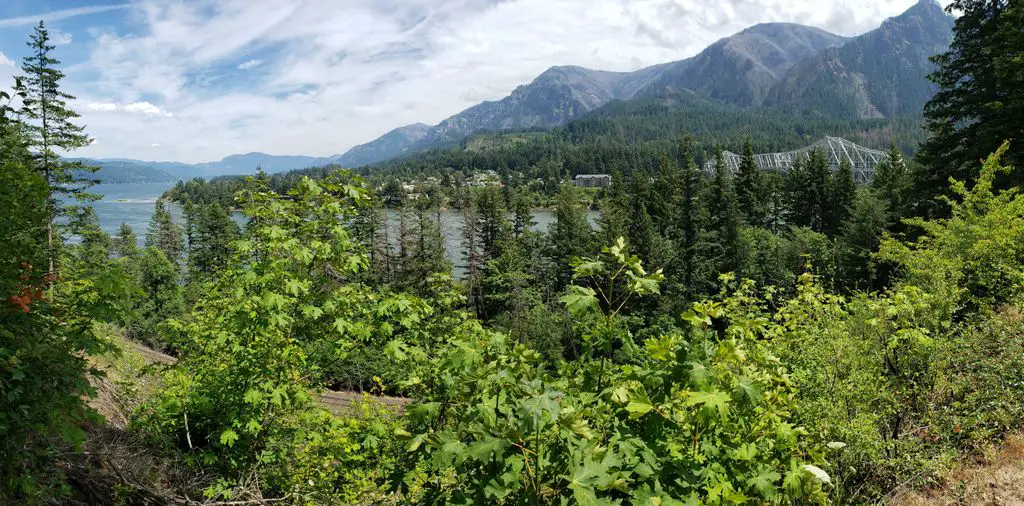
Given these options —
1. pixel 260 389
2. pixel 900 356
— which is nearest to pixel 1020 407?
pixel 900 356

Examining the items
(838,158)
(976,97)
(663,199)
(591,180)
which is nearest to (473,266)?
(663,199)

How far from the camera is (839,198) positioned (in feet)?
148

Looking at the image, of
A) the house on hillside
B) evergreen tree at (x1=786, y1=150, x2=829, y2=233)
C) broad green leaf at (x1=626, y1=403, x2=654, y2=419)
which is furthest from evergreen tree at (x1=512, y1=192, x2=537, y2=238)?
the house on hillside

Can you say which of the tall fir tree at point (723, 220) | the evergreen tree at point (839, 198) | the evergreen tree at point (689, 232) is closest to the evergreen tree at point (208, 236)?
the evergreen tree at point (689, 232)

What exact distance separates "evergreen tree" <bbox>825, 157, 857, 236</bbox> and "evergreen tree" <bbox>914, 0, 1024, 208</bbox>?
26454 millimetres

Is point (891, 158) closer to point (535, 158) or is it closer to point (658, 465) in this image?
point (658, 465)

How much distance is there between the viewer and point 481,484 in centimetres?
242

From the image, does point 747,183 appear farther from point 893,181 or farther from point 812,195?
point 893,181

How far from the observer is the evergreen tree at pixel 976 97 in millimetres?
15414

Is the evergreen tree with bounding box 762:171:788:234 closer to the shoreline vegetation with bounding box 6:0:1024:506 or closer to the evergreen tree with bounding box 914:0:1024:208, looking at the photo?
the evergreen tree with bounding box 914:0:1024:208

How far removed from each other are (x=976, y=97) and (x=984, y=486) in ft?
61.6

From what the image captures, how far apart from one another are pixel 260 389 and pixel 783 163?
109981 millimetres

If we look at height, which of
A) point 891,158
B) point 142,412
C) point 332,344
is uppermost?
point 891,158

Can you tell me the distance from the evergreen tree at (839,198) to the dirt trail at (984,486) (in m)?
45.4
